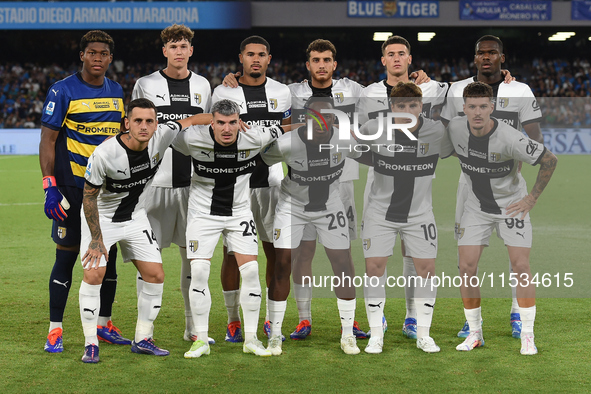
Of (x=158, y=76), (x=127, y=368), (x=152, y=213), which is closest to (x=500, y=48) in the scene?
(x=158, y=76)

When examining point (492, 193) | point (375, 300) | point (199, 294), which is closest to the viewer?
point (199, 294)

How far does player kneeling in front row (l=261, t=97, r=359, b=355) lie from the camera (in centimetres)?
482

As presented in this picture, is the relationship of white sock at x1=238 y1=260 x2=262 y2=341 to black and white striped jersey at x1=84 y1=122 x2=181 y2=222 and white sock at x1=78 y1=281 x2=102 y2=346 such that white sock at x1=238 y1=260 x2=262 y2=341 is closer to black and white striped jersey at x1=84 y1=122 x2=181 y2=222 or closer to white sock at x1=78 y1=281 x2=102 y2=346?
black and white striped jersey at x1=84 y1=122 x2=181 y2=222

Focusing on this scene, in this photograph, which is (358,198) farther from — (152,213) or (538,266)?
(152,213)

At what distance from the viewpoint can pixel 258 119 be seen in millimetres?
5262

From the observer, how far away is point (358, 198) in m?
11.7

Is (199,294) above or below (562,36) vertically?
below

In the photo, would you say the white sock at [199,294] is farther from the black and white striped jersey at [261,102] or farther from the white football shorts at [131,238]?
the black and white striped jersey at [261,102]

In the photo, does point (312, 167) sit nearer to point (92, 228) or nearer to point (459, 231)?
point (459, 231)

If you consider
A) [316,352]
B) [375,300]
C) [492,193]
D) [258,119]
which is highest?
[258,119]

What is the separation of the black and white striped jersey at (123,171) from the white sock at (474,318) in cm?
251

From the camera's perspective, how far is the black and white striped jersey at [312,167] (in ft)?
15.9

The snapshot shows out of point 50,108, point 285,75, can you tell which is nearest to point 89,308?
point 50,108

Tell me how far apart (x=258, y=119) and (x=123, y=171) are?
1.24 metres
